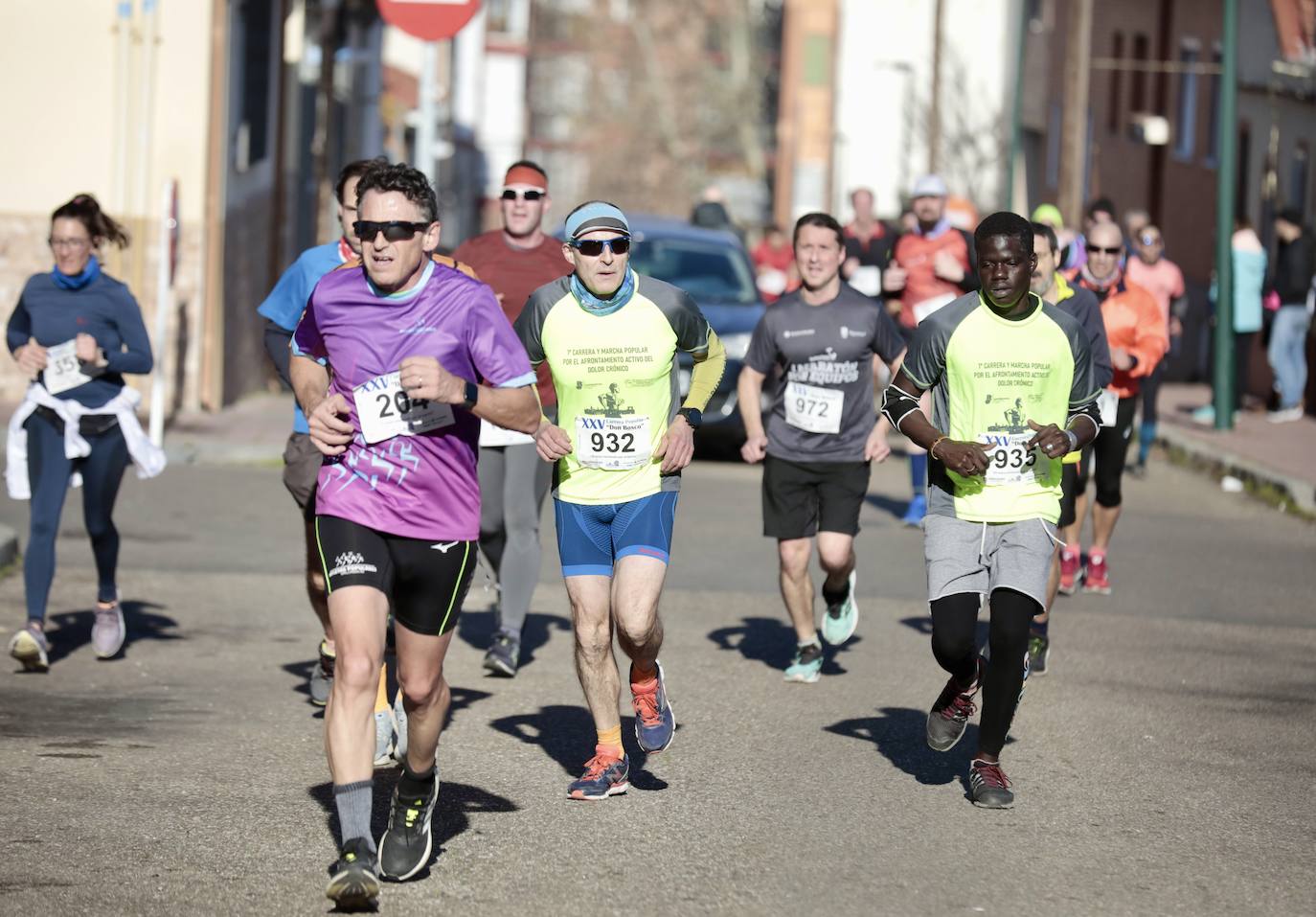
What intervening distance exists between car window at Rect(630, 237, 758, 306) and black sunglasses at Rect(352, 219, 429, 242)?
13.0 metres

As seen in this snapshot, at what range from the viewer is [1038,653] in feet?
31.7

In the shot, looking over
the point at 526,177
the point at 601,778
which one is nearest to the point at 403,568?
the point at 601,778

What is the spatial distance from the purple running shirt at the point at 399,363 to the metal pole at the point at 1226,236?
1714 centimetres

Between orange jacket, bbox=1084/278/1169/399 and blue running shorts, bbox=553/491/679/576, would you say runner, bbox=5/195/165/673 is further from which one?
orange jacket, bbox=1084/278/1169/399

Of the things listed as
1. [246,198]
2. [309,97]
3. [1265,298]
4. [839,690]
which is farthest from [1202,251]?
[839,690]

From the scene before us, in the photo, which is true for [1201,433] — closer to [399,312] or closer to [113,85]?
[113,85]

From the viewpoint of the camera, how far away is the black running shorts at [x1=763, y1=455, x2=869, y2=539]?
379 inches

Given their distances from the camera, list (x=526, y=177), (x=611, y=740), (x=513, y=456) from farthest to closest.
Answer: (x=526, y=177) → (x=513, y=456) → (x=611, y=740)

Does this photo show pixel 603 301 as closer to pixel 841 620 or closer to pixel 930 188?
pixel 841 620

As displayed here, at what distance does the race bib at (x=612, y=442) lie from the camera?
738cm

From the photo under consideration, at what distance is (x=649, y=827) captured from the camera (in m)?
6.78

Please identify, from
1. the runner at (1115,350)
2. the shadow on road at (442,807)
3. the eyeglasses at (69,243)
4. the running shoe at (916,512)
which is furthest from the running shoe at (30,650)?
the running shoe at (916,512)

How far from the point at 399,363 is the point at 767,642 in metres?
4.80

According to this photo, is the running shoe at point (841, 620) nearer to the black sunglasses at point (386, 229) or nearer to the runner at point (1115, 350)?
the runner at point (1115, 350)
